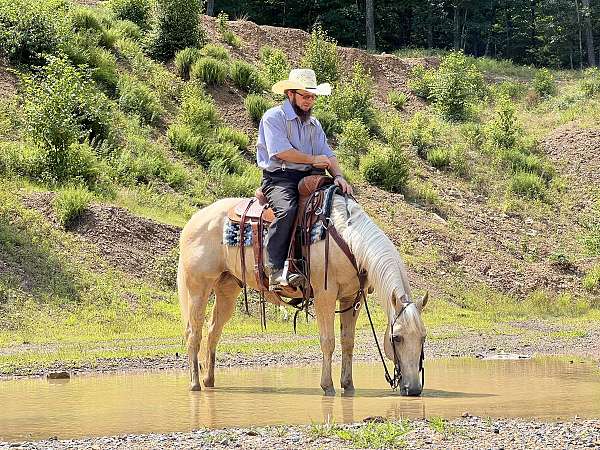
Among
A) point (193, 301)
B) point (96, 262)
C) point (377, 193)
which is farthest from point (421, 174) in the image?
point (193, 301)

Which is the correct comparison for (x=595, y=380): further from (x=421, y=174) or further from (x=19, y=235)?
(x=421, y=174)

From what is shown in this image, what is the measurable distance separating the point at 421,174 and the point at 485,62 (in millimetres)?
17985

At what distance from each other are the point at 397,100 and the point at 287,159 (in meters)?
32.9

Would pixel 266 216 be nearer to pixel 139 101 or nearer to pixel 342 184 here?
pixel 342 184

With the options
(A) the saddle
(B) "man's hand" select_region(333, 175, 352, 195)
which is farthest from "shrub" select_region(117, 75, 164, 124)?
(B) "man's hand" select_region(333, 175, 352, 195)

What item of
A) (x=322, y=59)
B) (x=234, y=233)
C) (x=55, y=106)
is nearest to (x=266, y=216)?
(x=234, y=233)

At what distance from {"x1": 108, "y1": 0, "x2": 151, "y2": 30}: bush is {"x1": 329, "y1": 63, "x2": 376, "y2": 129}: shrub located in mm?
9033

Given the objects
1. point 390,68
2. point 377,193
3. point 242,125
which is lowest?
point 377,193

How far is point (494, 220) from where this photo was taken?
34375 millimetres

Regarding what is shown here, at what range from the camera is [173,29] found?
→ 41.2m

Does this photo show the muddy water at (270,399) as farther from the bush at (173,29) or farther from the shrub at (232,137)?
the bush at (173,29)

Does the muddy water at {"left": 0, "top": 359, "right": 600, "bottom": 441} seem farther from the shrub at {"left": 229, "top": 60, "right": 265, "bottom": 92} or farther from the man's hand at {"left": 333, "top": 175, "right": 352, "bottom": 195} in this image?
the shrub at {"left": 229, "top": 60, "right": 265, "bottom": 92}

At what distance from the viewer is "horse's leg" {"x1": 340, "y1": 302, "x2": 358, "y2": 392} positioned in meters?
11.6

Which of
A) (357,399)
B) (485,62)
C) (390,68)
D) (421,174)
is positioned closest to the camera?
(357,399)
